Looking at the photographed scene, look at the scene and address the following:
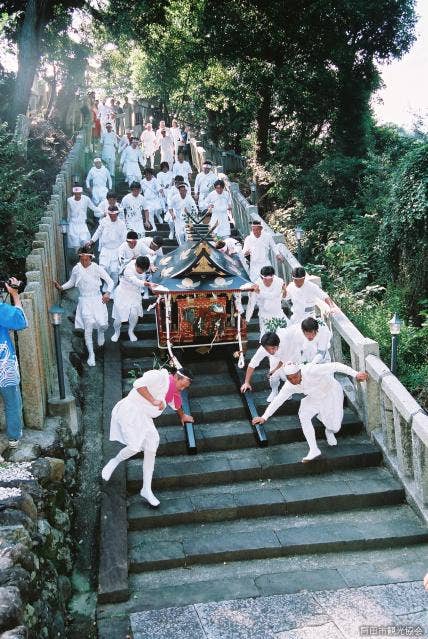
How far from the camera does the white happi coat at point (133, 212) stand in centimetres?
1348

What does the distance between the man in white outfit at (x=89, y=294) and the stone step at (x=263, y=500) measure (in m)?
3.04

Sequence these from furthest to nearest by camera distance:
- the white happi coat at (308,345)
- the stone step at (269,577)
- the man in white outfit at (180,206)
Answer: the man in white outfit at (180,206) → the white happi coat at (308,345) → the stone step at (269,577)

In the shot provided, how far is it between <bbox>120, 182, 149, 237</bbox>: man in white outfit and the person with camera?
6914 millimetres

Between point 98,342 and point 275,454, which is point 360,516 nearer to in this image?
point 275,454

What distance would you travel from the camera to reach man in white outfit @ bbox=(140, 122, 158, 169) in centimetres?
1983

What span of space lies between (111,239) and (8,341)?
5.32m

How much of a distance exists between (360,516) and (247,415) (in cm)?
211

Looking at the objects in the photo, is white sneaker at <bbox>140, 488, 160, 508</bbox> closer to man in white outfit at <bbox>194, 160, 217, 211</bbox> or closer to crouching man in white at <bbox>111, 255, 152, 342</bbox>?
crouching man in white at <bbox>111, 255, 152, 342</bbox>

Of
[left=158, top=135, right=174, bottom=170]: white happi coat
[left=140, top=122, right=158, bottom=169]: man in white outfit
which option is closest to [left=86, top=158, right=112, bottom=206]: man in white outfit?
[left=158, top=135, right=174, bottom=170]: white happi coat

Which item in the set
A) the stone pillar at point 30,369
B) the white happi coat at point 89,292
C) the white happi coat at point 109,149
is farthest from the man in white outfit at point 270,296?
the white happi coat at point 109,149

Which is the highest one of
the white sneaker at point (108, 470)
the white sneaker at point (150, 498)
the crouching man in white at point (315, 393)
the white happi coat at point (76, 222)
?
the white happi coat at point (76, 222)

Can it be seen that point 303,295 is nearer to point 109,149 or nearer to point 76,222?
point 76,222

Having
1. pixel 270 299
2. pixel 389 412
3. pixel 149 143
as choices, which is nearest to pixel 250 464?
pixel 389 412

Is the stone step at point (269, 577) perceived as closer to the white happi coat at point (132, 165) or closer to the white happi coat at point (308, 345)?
the white happi coat at point (308, 345)
